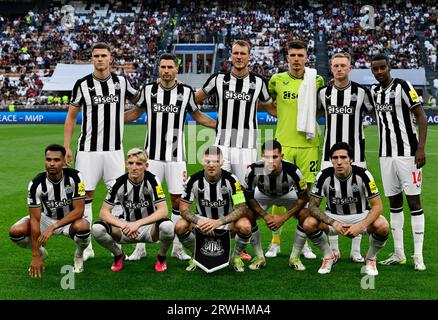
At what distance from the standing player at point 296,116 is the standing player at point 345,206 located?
585mm

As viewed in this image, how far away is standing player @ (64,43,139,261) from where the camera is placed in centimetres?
621

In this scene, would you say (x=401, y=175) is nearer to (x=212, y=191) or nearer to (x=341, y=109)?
(x=341, y=109)

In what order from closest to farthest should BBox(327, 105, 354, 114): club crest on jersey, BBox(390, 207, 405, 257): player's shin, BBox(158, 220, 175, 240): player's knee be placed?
BBox(158, 220, 175, 240): player's knee → BBox(390, 207, 405, 257): player's shin → BBox(327, 105, 354, 114): club crest on jersey

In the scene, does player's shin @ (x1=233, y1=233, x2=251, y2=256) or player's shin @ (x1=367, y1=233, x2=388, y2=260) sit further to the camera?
player's shin @ (x1=233, y1=233, x2=251, y2=256)

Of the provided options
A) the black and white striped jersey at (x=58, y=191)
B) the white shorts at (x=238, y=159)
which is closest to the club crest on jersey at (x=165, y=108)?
the white shorts at (x=238, y=159)

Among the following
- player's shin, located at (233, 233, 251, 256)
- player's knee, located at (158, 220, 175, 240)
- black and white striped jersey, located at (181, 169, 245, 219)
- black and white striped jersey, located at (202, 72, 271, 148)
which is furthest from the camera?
black and white striped jersey, located at (202, 72, 271, 148)

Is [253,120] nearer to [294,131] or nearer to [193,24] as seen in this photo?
[294,131]

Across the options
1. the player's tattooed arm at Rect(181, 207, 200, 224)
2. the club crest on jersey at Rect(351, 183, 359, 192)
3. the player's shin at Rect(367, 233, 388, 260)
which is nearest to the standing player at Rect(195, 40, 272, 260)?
the player's tattooed arm at Rect(181, 207, 200, 224)

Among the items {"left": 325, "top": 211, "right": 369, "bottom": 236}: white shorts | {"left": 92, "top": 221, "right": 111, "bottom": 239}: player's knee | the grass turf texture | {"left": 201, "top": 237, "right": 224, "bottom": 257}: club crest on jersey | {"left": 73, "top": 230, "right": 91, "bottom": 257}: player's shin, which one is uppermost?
{"left": 325, "top": 211, "right": 369, "bottom": 236}: white shorts

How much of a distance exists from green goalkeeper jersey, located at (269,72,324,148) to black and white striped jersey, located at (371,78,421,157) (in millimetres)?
711

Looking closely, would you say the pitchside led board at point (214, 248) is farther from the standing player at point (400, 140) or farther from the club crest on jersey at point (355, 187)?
the standing player at point (400, 140)

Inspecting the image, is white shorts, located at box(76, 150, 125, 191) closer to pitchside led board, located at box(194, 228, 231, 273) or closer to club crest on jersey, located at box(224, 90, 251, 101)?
pitchside led board, located at box(194, 228, 231, 273)

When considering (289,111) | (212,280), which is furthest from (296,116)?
(212,280)

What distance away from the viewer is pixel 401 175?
19.0 ft
